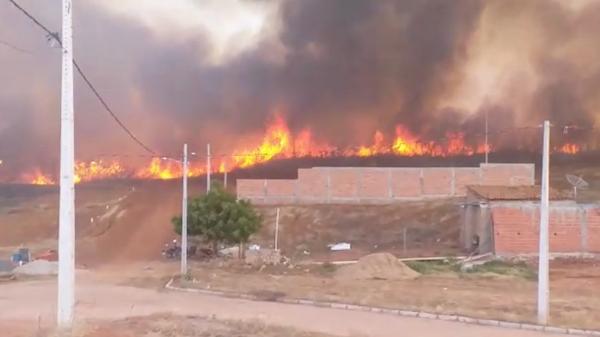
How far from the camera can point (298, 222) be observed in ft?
187

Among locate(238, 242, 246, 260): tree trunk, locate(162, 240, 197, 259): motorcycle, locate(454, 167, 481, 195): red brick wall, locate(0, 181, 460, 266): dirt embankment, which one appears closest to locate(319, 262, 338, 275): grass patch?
locate(0, 181, 460, 266): dirt embankment

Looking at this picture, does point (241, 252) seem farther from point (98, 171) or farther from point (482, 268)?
point (98, 171)

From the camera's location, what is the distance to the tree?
133 ft

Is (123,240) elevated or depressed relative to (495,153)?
depressed

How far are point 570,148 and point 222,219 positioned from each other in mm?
64003

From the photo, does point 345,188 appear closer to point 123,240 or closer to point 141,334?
point 123,240

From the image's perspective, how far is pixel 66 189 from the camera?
14.2m

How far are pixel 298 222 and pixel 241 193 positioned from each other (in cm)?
590

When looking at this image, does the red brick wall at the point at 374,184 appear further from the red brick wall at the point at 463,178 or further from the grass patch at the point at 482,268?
the grass patch at the point at 482,268

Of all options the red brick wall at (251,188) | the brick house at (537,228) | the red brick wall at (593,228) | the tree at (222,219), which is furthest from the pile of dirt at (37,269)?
the red brick wall at (593,228)

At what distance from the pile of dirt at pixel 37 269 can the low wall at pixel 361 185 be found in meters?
24.6

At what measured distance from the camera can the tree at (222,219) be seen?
4050cm

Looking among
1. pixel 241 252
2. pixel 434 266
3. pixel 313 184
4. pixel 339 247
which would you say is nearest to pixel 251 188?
pixel 313 184

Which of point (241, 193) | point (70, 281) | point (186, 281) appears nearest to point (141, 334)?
point (70, 281)
